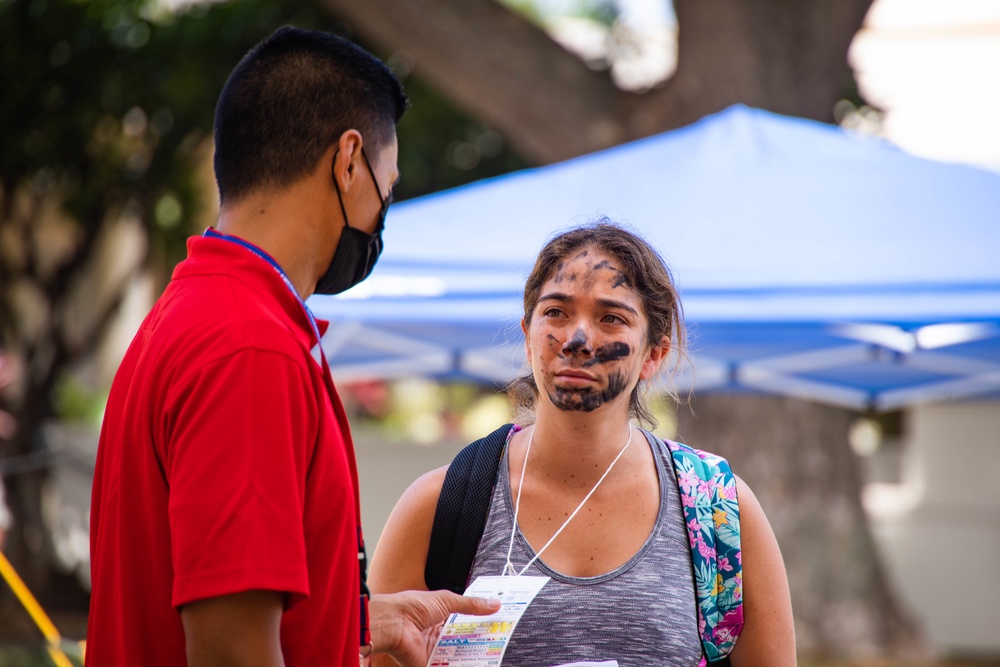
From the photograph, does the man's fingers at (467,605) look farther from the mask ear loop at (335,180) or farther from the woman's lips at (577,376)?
the mask ear loop at (335,180)

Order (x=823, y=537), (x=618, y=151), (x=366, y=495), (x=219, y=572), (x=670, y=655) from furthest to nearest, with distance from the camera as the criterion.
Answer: (x=366, y=495), (x=823, y=537), (x=618, y=151), (x=670, y=655), (x=219, y=572)

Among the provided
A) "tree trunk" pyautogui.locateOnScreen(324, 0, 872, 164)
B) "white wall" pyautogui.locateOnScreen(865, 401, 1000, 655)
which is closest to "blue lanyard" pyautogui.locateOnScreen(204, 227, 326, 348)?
"tree trunk" pyautogui.locateOnScreen(324, 0, 872, 164)

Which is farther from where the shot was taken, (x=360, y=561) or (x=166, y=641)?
(x=360, y=561)

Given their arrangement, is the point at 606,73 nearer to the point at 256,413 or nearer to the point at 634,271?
the point at 634,271

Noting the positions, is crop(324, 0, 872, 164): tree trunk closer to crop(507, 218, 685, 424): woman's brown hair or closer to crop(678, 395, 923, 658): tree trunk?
crop(678, 395, 923, 658): tree trunk

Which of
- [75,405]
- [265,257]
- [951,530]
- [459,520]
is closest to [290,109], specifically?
[265,257]

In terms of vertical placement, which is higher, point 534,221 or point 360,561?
point 534,221

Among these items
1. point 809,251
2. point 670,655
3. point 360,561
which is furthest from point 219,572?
point 809,251

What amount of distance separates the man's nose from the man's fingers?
54cm

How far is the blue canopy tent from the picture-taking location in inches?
143

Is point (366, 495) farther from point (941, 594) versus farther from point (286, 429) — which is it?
point (286, 429)

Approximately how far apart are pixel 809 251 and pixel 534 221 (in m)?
1.03

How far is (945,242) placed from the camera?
3.82 m

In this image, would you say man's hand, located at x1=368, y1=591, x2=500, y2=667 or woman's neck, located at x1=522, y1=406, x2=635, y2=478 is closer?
man's hand, located at x1=368, y1=591, x2=500, y2=667
